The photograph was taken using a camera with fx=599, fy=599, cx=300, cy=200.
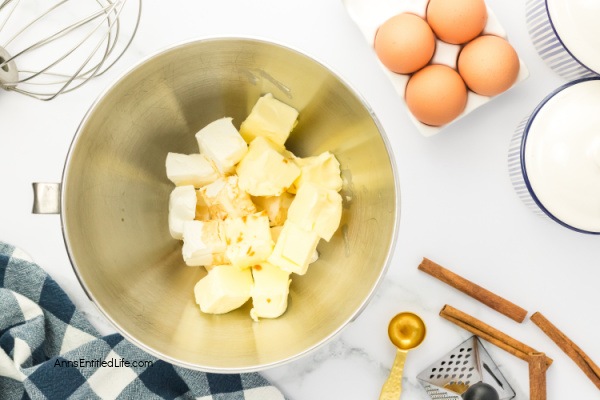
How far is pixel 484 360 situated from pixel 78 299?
0.77 meters

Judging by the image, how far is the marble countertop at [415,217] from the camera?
110cm

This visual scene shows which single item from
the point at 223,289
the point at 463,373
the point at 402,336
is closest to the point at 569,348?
the point at 463,373

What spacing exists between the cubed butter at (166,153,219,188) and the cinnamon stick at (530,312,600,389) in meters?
0.65

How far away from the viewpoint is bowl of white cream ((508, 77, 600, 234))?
950 millimetres

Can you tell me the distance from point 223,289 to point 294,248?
0.42 ft

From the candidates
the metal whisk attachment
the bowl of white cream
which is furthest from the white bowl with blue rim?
the metal whisk attachment

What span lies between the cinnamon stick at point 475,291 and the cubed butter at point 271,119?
0.36m

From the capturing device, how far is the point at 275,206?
1.03 meters

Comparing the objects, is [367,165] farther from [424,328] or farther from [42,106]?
[42,106]

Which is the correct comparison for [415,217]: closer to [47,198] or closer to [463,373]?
[463,373]

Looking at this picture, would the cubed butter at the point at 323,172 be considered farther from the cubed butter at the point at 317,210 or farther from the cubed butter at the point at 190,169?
the cubed butter at the point at 190,169

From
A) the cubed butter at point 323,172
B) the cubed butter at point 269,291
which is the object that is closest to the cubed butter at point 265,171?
the cubed butter at point 323,172

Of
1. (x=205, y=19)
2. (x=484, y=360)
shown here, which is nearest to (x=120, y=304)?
(x=205, y=19)

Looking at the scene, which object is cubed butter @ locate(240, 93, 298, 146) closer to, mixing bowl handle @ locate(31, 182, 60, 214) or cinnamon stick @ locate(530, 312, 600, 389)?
mixing bowl handle @ locate(31, 182, 60, 214)
